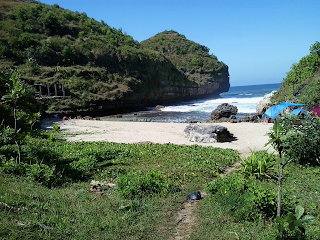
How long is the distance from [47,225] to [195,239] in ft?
8.49

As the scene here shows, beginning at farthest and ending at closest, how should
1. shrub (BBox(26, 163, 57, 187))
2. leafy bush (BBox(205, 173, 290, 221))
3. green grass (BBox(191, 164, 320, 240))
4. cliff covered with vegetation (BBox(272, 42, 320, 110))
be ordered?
cliff covered with vegetation (BBox(272, 42, 320, 110)) < shrub (BBox(26, 163, 57, 187)) < leafy bush (BBox(205, 173, 290, 221)) < green grass (BBox(191, 164, 320, 240))

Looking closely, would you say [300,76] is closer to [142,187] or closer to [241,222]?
[142,187]

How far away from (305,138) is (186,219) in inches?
226

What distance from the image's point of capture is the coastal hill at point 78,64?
A: 133 feet

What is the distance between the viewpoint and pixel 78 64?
49.2 meters

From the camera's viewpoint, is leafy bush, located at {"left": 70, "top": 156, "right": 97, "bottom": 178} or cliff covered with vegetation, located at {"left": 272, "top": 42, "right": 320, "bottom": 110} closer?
leafy bush, located at {"left": 70, "top": 156, "right": 97, "bottom": 178}

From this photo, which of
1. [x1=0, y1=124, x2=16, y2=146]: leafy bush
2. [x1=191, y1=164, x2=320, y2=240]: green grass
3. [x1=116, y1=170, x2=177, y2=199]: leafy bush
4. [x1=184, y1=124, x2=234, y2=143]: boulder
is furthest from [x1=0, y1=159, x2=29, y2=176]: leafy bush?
[x1=184, y1=124, x2=234, y2=143]: boulder

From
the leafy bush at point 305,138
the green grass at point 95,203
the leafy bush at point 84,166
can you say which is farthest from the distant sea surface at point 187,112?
the green grass at point 95,203

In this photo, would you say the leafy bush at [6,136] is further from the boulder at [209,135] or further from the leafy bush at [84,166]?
the boulder at [209,135]

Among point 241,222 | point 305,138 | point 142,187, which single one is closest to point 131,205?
point 142,187

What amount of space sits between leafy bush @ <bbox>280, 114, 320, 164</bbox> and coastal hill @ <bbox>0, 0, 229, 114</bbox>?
29.7m

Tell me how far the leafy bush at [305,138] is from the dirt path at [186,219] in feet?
13.9

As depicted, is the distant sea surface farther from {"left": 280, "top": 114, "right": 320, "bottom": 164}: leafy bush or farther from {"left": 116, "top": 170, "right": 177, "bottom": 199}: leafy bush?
{"left": 116, "top": 170, "right": 177, "bottom": 199}: leafy bush

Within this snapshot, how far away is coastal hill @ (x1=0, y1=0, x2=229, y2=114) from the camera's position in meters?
40.5
